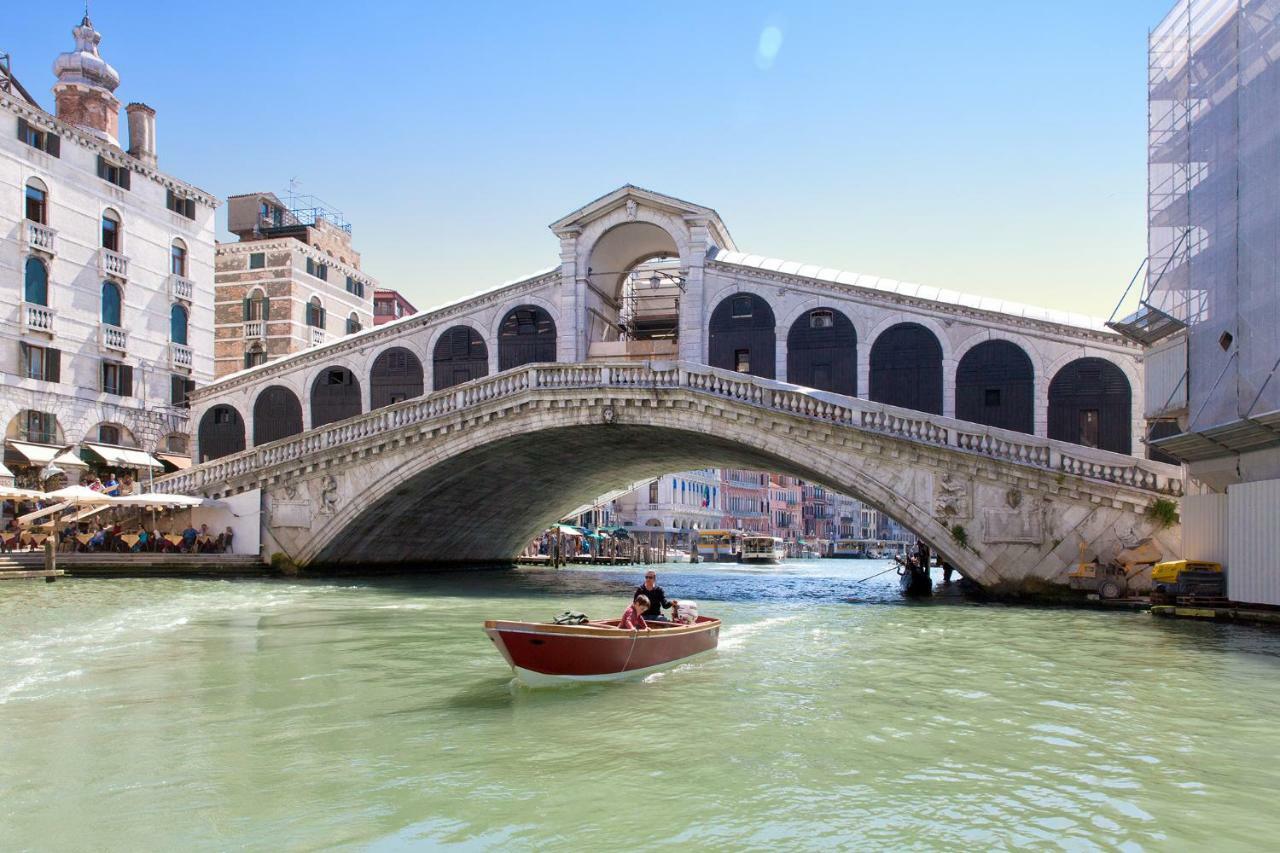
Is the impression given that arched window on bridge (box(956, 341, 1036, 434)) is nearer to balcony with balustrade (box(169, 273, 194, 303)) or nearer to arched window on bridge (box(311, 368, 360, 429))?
arched window on bridge (box(311, 368, 360, 429))

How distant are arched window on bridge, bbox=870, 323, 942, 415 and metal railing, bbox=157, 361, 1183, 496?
15.8 ft

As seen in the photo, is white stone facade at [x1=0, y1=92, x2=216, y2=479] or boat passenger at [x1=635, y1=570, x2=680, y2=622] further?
white stone facade at [x1=0, y1=92, x2=216, y2=479]

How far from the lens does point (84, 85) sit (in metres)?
33.7

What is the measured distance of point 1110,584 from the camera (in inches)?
802

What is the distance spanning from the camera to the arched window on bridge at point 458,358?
31.9 m

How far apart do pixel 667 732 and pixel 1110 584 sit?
13908 millimetres

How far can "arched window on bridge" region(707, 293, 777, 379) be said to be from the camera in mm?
28891

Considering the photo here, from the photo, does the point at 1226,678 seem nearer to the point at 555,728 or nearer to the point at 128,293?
the point at 555,728

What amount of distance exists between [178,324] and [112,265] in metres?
3.62

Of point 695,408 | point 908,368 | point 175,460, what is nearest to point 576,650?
point 695,408

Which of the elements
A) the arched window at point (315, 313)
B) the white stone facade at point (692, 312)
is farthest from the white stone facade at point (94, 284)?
the arched window at point (315, 313)

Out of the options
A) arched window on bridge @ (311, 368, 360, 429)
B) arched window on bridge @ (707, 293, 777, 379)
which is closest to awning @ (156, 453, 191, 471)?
arched window on bridge @ (311, 368, 360, 429)

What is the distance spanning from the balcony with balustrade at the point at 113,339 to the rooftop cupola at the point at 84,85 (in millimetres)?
6195

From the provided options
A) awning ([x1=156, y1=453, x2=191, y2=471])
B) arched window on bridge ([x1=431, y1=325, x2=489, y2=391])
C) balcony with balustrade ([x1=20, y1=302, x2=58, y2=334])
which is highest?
balcony with balustrade ([x1=20, y1=302, x2=58, y2=334])
